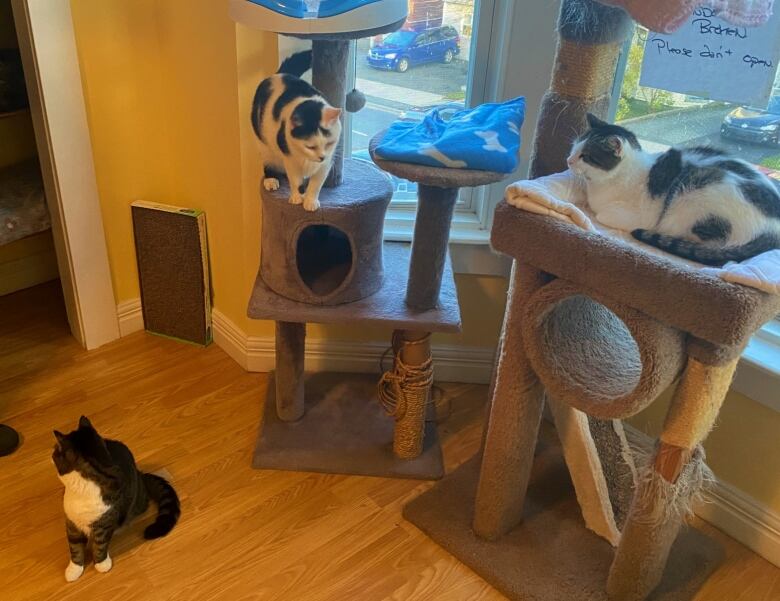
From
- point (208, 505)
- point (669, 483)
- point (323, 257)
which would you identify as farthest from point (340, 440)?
A: point (669, 483)

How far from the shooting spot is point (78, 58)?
181cm

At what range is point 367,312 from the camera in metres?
1.60

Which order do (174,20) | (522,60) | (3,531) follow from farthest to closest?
(174,20) < (522,60) < (3,531)

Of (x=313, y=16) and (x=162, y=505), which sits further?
(x=162, y=505)

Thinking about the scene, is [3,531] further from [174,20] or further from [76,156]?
[174,20]

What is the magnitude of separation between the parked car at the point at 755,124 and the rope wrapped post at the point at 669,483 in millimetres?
606

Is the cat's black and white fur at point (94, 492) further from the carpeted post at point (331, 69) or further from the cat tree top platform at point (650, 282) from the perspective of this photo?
the cat tree top platform at point (650, 282)

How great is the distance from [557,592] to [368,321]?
67 cm

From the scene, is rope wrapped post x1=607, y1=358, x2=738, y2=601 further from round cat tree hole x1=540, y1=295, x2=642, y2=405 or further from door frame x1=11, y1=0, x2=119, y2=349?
door frame x1=11, y1=0, x2=119, y2=349

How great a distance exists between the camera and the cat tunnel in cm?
113

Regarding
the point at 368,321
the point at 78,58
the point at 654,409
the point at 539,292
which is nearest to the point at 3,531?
the point at 368,321

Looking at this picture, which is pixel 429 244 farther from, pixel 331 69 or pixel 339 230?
pixel 331 69

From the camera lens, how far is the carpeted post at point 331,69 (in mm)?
1454

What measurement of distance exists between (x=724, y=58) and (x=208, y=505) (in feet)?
4.72
